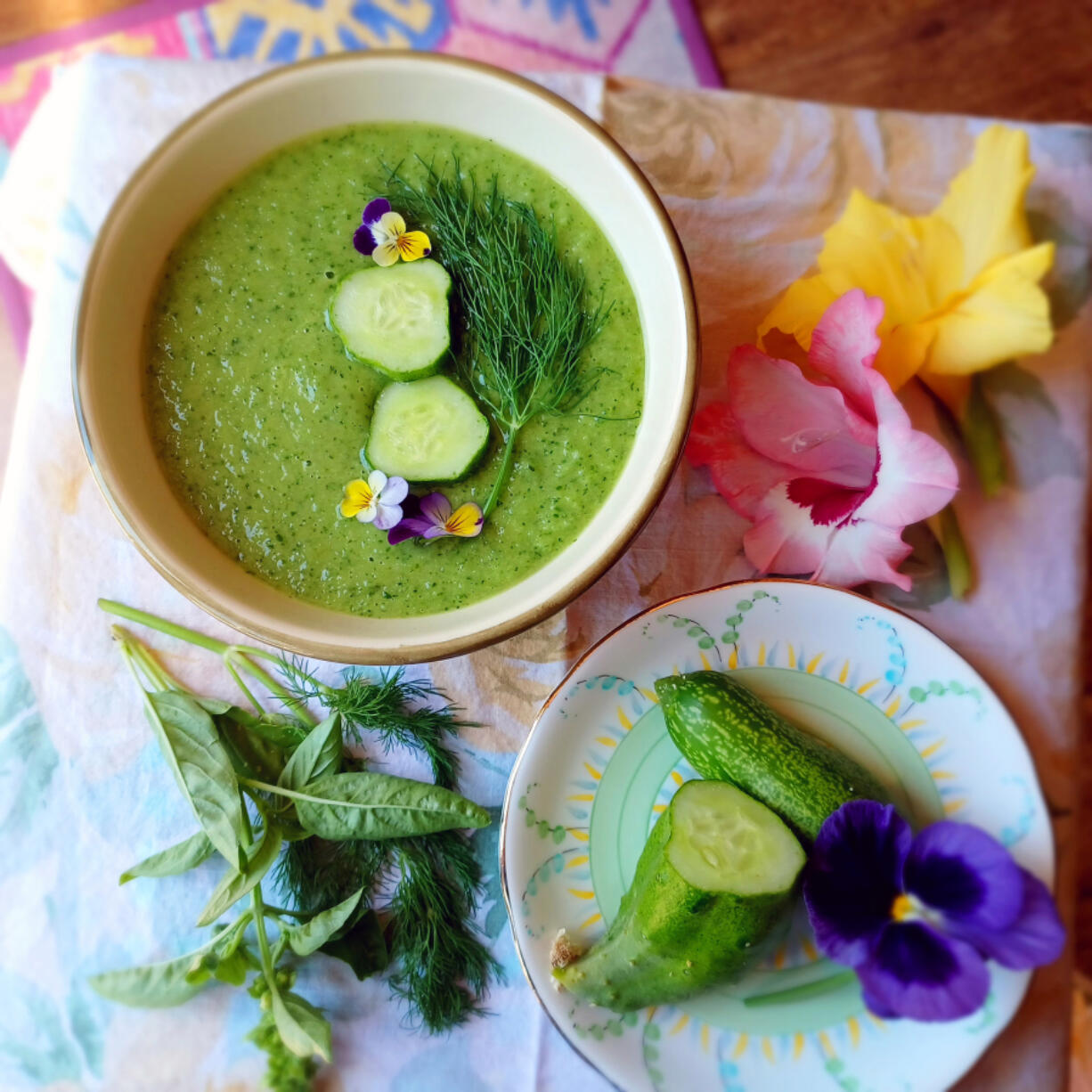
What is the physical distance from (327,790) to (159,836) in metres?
0.24

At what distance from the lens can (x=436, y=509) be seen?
101cm

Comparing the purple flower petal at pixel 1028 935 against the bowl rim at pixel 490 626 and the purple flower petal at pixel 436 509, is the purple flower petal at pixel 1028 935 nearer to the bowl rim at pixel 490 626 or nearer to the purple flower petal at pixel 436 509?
the bowl rim at pixel 490 626

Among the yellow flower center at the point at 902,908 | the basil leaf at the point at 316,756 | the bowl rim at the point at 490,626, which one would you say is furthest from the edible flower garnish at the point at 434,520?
the yellow flower center at the point at 902,908

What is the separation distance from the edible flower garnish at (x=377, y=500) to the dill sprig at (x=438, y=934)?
395 mm

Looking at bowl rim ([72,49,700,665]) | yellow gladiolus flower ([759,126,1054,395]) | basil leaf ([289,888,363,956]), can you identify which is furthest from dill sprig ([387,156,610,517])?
basil leaf ([289,888,363,956])

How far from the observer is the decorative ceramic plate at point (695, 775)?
1.06 metres

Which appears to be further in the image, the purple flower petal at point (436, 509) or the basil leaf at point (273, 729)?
the basil leaf at point (273, 729)

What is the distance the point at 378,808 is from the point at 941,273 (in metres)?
0.88

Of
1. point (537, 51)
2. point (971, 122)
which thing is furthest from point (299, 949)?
point (537, 51)

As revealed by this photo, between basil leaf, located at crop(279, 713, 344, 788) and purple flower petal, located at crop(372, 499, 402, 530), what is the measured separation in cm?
23

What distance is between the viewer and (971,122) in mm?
1208

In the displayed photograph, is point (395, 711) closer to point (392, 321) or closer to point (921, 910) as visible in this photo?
point (392, 321)

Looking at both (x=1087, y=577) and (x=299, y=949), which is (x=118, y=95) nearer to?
(x=299, y=949)

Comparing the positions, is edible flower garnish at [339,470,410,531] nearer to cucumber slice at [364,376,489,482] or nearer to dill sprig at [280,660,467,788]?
cucumber slice at [364,376,489,482]
